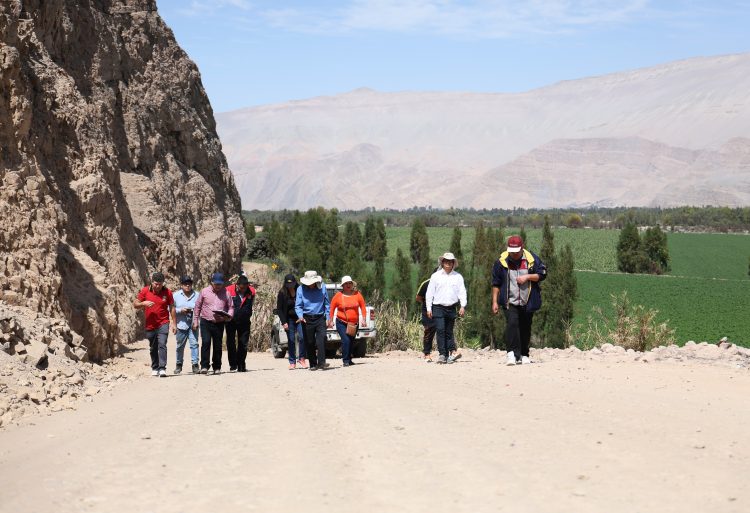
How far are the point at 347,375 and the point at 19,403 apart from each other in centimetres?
544

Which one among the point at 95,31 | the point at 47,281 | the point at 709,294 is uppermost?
the point at 95,31

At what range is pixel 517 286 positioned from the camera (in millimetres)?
14781

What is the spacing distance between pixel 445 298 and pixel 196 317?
14.3 ft

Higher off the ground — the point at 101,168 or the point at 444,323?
the point at 101,168

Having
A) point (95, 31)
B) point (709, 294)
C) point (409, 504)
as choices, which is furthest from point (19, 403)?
point (709, 294)

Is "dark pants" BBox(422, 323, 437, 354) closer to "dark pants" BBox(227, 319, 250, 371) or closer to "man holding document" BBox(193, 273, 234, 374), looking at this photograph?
"dark pants" BBox(227, 319, 250, 371)

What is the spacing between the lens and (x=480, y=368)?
1488 cm

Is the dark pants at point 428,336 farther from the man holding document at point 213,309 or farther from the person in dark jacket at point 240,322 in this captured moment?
the man holding document at point 213,309

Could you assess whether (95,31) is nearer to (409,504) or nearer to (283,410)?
(283,410)

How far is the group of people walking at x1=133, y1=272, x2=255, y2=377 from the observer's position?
15719 millimetres

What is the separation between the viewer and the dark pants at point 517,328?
1492cm

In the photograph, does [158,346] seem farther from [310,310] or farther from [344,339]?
[344,339]

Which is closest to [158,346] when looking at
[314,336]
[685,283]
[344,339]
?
[314,336]

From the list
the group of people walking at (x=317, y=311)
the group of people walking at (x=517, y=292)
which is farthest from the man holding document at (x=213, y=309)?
the group of people walking at (x=517, y=292)
